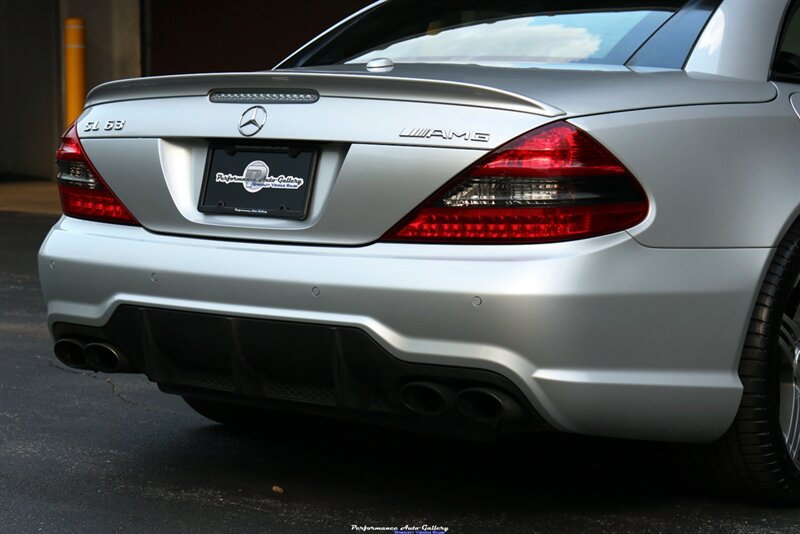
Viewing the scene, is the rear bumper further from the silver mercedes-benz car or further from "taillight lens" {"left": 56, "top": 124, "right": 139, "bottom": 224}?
"taillight lens" {"left": 56, "top": 124, "right": 139, "bottom": 224}

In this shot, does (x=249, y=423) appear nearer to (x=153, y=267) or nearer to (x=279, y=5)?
(x=153, y=267)

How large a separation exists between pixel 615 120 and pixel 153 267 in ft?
3.93

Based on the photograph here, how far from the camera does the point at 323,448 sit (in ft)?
14.3

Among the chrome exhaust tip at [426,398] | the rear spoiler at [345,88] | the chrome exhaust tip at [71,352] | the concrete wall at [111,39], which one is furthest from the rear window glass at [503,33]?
the concrete wall at [111,39]

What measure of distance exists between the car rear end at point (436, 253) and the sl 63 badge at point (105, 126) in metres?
0.06

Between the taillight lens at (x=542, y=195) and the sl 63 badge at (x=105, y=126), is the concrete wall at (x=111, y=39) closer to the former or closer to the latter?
the sl 63 badge at (x=105, y=126)

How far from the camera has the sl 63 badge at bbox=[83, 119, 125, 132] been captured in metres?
3.72

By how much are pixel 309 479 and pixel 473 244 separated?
1116 mm

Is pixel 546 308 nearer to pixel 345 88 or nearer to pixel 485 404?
pixel 485 404

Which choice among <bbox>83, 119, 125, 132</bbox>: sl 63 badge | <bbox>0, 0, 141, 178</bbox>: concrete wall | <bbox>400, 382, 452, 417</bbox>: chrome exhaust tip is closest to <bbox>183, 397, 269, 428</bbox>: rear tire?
<bbox>83, 119, 125, 132</bbox>: sl 63 badge

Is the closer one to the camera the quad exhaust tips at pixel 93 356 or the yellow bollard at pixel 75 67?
the quad exhaust tips at pixel 93 356

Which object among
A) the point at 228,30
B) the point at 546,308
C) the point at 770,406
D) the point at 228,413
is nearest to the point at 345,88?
the point at 546,308

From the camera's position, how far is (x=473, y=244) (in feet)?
10.5

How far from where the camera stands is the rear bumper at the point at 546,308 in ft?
10.3
